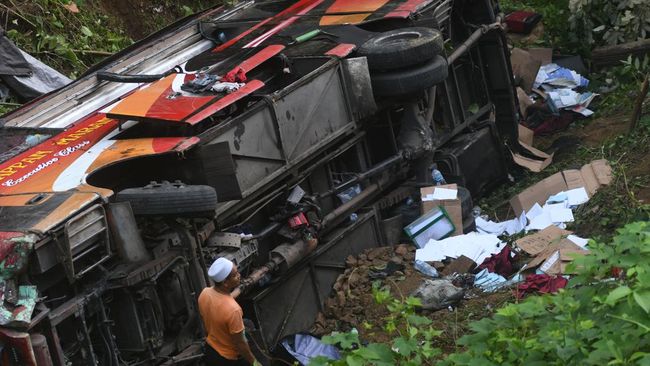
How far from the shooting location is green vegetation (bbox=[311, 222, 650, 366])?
362cm

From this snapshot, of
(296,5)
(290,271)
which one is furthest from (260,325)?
(296,5)

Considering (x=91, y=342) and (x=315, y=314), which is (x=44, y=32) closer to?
(x=315, y=314)

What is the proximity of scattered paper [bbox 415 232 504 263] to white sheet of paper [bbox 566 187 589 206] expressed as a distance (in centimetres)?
81

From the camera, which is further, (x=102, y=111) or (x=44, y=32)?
(x=44, y=32)

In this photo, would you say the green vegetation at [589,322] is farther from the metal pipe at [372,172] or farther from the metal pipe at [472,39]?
the metal pipe at [472,39]

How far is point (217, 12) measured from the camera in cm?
1010

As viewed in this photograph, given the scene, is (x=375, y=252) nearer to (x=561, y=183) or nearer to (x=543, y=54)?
(x=561, y=183)

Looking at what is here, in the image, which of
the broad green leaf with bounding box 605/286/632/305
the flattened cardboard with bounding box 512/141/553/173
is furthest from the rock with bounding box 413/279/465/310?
the broad green leaf with bounding box 605/286/632/305

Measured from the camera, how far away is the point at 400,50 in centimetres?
810

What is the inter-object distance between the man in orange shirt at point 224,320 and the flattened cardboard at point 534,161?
506cm

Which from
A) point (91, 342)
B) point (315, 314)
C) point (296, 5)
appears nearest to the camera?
point (91, 342)

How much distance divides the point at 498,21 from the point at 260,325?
4.51m

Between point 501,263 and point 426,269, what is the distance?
23.2 inches

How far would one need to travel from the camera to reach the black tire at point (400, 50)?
26.7 feet
